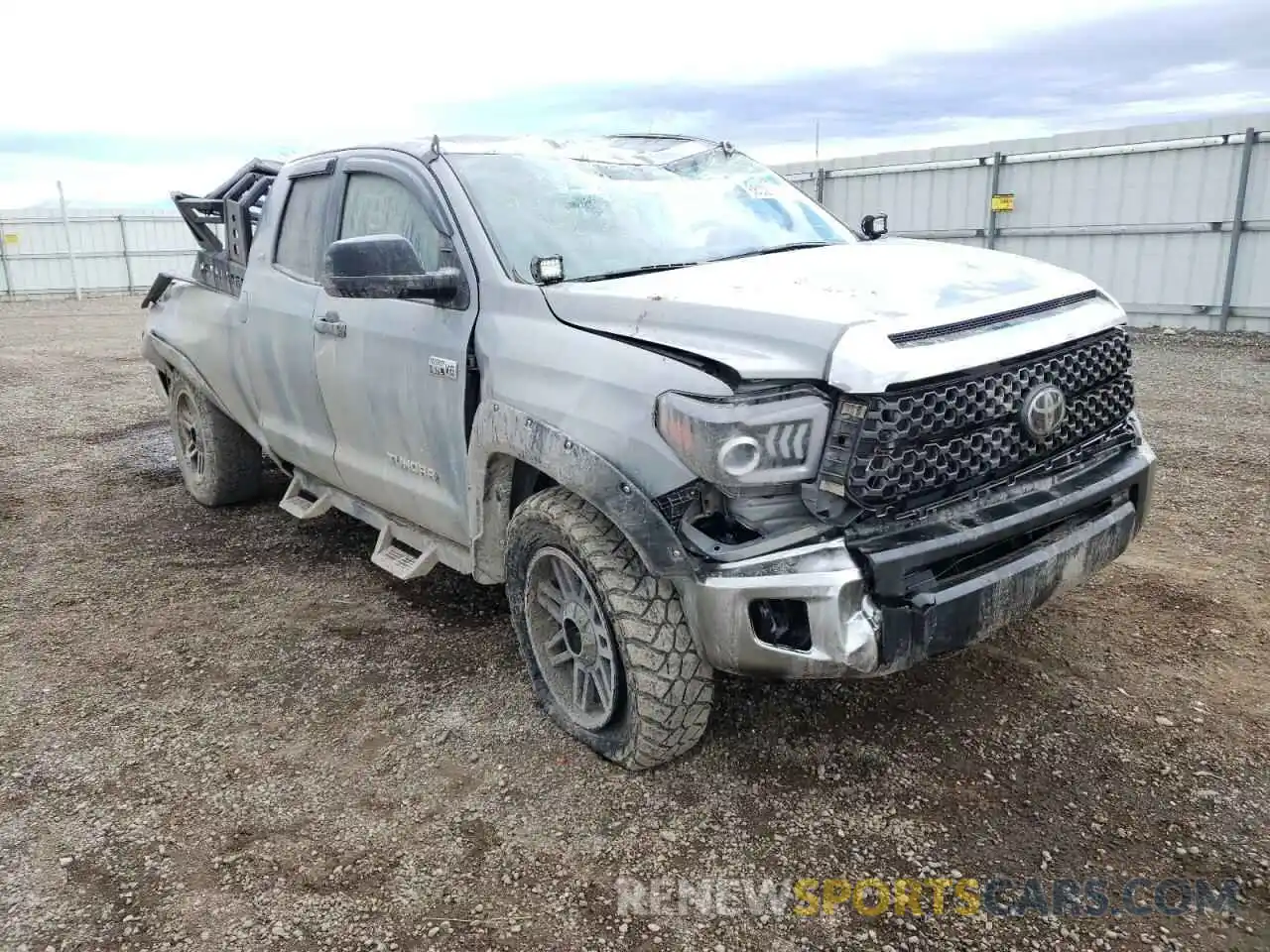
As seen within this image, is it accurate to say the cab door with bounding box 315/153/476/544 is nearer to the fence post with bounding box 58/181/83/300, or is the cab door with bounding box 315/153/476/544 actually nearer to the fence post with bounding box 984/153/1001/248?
Answer: the fence post with bounding box 984/153/1001/248

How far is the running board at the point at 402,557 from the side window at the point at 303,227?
124cm

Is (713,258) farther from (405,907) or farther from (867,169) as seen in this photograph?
(867,169)

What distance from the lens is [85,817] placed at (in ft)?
9.57

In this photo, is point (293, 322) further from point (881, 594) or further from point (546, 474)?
point (881, 594)

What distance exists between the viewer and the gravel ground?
8.11 ft

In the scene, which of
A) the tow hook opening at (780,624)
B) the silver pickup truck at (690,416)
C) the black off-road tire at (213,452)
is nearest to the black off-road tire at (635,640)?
the silver pickup truck at (690,416)

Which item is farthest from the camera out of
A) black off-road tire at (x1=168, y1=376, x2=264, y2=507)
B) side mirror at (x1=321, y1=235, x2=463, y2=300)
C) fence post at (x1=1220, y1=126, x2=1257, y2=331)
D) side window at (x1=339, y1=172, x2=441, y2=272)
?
fence post at (x1=1220, y1=126, x2=1257, y2=331)

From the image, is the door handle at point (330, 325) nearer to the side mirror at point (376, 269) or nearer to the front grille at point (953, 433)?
the side mirror at point (376, 269)

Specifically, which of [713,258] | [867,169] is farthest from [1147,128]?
[713,258]

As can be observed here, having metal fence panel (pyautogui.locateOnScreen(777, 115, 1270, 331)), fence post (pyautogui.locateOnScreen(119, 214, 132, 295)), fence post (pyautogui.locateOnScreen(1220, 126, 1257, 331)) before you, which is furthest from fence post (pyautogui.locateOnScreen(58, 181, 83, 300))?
fence post (pyautogui.locateOnScreen(1220, 126, 1257, 331))

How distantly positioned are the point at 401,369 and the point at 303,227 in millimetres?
1282

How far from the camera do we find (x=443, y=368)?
11.1 ft

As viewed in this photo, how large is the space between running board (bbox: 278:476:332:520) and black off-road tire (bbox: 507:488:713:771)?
194 cm

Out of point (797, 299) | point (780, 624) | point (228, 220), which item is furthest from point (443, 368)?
point (228, 220)
